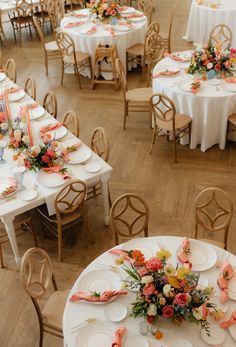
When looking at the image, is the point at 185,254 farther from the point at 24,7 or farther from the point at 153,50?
the point at 24,7

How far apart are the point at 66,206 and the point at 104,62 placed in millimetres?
4114

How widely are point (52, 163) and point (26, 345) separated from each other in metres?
1.76

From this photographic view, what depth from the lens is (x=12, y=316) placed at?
3945 mm

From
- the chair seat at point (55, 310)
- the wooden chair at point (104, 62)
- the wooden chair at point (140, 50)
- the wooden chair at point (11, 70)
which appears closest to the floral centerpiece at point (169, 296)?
the chair seat at point (55, 310)

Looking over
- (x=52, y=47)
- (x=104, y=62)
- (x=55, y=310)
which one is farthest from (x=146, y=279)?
(x=52, y=47)

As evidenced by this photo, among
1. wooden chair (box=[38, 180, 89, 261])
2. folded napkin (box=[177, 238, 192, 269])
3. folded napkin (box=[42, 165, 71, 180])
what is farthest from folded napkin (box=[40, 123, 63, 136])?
folded napkin (box=[177, 238, 192, 269])

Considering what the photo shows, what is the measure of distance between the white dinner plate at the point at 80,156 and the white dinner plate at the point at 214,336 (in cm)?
220

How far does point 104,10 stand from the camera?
24.7 ft

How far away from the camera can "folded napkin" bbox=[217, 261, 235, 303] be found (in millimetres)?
2993

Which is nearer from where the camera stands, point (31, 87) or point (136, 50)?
point (31, 87)

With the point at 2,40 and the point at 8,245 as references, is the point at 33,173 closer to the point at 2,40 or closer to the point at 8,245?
the point at 8,245

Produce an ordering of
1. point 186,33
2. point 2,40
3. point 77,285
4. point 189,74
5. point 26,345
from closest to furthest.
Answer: point 77,285 < point 26,345 < point 189,74 < point 186,33 < point 2,40

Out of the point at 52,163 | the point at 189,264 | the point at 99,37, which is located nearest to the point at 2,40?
the point at 99,37

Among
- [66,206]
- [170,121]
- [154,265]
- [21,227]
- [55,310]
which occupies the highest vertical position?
[154,265]
